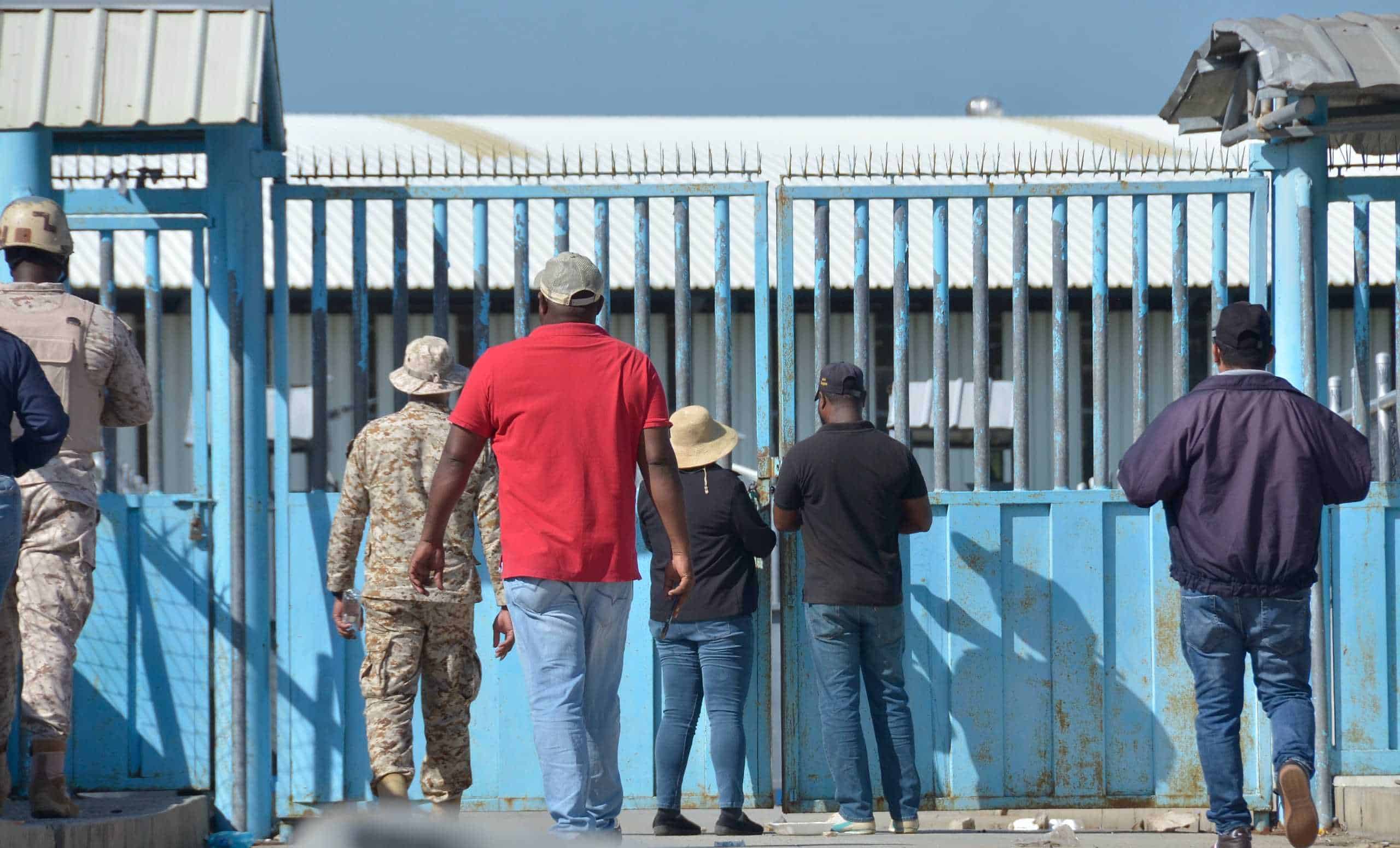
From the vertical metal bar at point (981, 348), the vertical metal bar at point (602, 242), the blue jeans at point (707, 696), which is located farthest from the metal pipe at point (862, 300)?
the blue jeans at point (707, 696)

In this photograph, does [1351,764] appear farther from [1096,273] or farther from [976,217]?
[976,217]

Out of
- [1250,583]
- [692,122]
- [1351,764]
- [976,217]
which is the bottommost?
[1351,764]

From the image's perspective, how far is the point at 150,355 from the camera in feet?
19.3

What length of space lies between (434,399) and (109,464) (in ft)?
4.61

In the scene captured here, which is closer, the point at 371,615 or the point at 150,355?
the point at 371,615

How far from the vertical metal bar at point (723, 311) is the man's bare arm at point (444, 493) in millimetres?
1517

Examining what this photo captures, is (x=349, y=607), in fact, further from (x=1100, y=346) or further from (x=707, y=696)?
(x=1100, y=346)

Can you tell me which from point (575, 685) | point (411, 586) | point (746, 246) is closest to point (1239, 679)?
point (575, 685)

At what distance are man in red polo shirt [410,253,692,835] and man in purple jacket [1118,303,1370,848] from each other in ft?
5.13

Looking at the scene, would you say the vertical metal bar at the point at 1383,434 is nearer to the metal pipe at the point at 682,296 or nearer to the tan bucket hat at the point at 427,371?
the metal pipe at the point at 682,296

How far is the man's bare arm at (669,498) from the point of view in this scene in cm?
442

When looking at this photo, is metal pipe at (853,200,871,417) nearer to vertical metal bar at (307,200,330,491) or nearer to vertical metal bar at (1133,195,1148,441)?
vertical metal bar at (1133,195,1148,441)

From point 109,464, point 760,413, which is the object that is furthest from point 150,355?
point 760,413

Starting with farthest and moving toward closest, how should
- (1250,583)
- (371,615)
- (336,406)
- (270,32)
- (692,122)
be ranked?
(692,122) → (336,406) → (270,32) → (371,615) → (1250,583)
